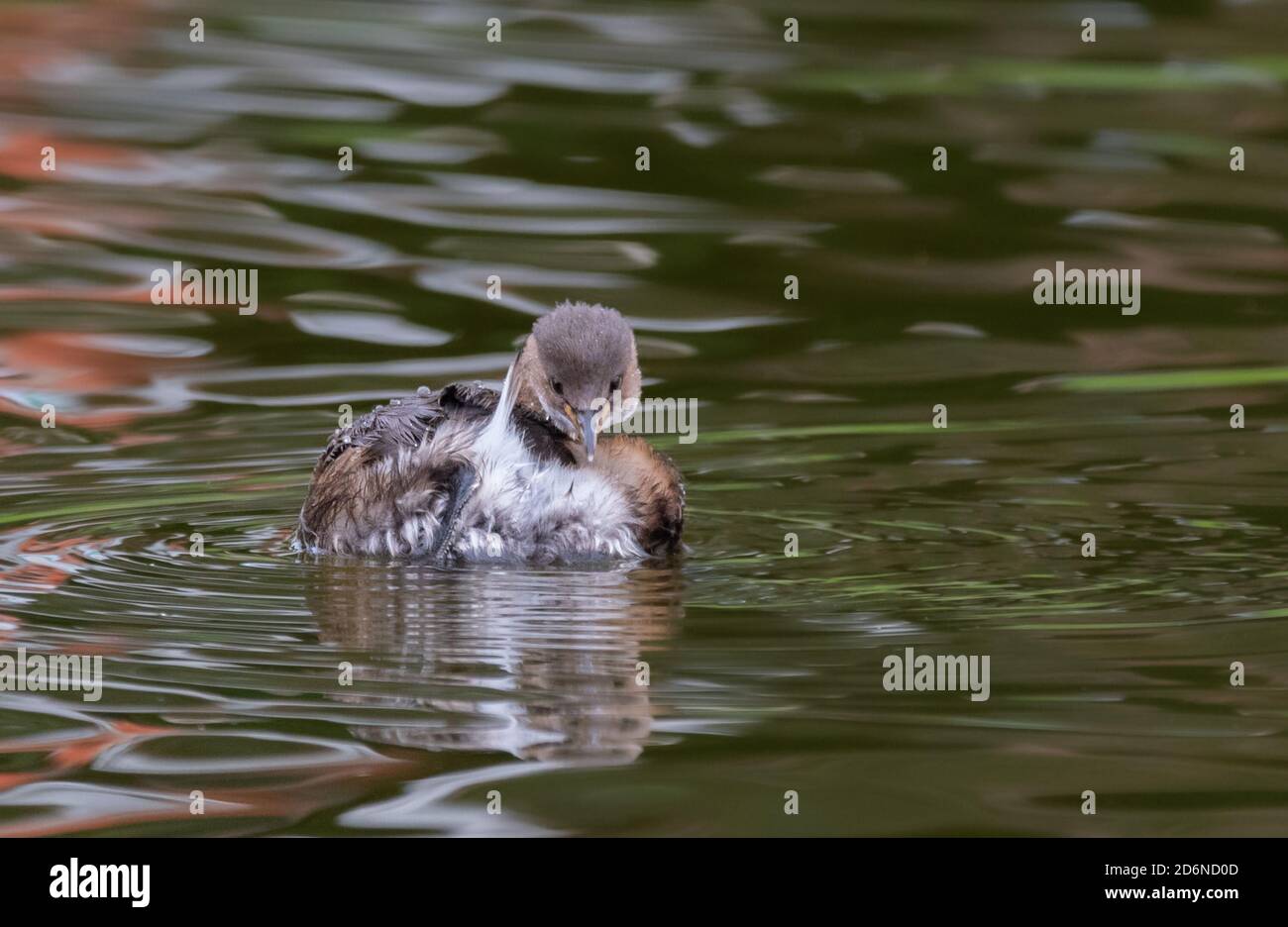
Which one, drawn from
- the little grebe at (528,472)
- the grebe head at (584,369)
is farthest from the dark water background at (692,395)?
the grebe head at (584,369)

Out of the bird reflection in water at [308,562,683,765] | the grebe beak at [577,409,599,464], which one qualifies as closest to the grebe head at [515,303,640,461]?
the grebe beak at [577,409,599,464]

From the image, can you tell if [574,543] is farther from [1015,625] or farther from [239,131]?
[239,131]

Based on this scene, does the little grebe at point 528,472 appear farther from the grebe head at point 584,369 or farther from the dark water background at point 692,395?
the dark water background at point 692,395

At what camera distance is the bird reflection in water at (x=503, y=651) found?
5.88m

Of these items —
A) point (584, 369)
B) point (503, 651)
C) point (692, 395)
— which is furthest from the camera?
point (692, 395)

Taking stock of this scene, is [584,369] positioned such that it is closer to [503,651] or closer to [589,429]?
[589,429]

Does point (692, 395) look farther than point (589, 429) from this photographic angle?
Yes

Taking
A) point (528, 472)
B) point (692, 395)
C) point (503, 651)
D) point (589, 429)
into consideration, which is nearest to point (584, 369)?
point (589, 429)

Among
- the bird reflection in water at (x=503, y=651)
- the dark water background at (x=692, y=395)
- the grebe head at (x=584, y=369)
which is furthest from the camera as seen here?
the grebe head at (x=584, y=369)

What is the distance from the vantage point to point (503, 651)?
6.61 meters

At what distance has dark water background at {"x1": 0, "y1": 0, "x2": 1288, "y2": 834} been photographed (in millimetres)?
5758

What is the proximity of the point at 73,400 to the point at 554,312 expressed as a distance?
375 cm

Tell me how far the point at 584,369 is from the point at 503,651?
1245 mm

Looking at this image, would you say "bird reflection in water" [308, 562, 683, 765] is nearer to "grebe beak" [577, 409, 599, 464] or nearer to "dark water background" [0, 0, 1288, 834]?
"dark water background" [0, 0, 1288, 834]
